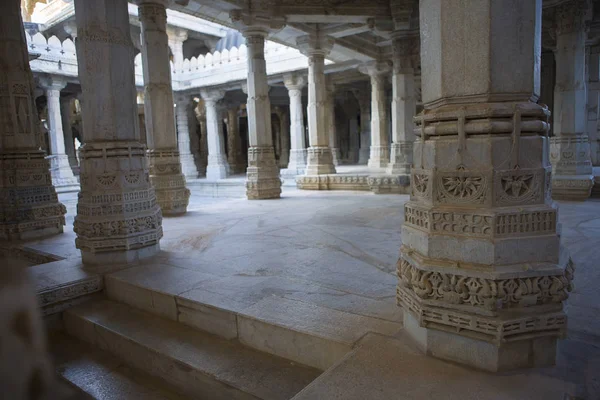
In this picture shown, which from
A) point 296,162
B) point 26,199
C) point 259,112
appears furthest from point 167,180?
point 296,162

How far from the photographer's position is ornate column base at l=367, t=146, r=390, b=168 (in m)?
13.7

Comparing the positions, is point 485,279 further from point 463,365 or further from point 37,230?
point 37,230

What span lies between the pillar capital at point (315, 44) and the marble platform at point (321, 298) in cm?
653

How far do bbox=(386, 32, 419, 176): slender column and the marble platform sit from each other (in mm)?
4552

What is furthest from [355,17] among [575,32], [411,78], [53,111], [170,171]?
[53,111]

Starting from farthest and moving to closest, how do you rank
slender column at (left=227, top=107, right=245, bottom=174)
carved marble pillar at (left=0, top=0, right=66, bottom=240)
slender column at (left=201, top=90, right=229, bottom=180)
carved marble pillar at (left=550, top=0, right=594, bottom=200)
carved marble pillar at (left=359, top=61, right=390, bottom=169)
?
slender column at (left=227, top=107, right=245, bottom=174), slender column at (left=201, top=90, right=229, bottom=180), carved marble pillar at (left=359, top=61, right=390, bottom=169), carved marble pillar at (left=550, top=0, right=594, bottom=200), carved marble pillar at (left=0, top=0, right=66, bottom=240)

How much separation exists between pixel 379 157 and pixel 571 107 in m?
6.65

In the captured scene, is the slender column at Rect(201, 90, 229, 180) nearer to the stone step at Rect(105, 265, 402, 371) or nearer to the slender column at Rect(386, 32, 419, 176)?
the slender column at Rect(386, 32, 419, 176)

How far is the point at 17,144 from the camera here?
5.64 meters

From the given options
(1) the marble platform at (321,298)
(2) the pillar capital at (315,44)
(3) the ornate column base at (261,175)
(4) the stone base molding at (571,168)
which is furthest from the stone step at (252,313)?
(2) the pillar capital at (315,44)

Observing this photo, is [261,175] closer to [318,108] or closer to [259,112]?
[259,112]

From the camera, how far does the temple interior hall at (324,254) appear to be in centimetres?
185

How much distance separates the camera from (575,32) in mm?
7352

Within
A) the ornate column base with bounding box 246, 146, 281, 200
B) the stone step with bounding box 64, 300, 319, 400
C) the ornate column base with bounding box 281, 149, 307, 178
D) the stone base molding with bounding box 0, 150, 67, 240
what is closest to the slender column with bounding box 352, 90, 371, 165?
the ornate column base with bounding box 281, 149, 307, 178
